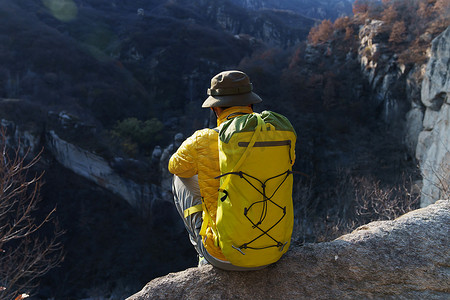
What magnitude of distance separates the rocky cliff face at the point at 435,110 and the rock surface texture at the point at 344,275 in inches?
446

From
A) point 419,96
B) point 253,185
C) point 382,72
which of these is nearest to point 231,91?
point 253,185

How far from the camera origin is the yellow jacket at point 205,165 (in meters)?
1.87

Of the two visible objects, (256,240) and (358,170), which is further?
(358,170)

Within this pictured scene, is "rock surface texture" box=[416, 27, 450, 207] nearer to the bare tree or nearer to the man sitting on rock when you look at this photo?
the bare tree

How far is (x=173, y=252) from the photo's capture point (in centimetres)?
1658

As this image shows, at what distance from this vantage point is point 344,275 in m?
1.99

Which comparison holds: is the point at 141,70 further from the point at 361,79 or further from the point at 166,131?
the point at 361,79

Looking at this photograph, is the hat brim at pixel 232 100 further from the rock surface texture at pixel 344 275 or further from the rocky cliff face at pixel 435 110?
the rocky cliff face at pixel 435 110

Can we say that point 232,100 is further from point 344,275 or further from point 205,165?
point 344,275

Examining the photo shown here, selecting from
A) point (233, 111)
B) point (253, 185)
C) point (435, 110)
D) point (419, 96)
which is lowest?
point (435, 110)

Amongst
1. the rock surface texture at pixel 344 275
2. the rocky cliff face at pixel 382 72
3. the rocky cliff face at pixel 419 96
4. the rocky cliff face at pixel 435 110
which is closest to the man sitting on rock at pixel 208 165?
the rock surface texture at pixel 344 275

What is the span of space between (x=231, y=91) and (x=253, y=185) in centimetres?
64

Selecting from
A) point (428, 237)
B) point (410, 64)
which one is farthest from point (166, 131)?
point (428, 237)

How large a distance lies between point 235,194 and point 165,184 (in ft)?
53.6
